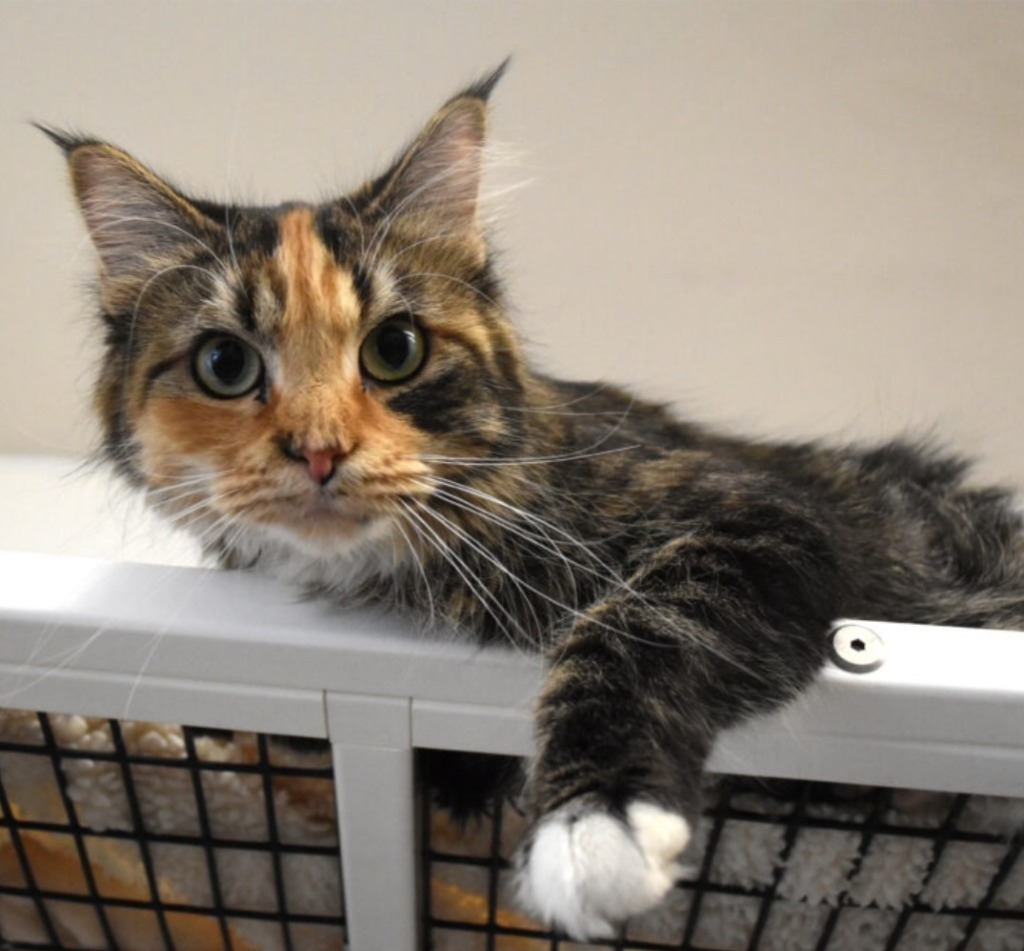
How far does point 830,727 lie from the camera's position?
29.8 inches

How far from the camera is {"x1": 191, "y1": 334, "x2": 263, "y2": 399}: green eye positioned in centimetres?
87

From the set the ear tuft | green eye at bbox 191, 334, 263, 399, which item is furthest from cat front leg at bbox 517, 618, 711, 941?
the ear tuft

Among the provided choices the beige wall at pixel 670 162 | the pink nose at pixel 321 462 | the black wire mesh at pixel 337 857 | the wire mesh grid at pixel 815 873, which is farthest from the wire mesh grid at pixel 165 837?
the beige wall at pixel 670 162

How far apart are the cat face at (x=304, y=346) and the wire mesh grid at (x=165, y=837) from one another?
0.19 meters

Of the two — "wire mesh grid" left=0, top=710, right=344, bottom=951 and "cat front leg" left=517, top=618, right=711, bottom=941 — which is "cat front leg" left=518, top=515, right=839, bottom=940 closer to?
"cat front leg" left=517, top=618, right=711, bottom=941

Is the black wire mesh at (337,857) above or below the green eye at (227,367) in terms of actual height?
below

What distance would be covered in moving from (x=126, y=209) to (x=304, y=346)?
0.25 m

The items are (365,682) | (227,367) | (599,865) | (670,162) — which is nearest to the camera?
(599,865)

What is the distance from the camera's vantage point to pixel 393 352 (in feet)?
2.95

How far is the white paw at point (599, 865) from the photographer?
26.1 inches

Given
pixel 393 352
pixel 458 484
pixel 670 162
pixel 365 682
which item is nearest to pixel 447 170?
pixel 393 352

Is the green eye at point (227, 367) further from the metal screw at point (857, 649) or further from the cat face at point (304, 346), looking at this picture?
the metal screw at point (857, 649)

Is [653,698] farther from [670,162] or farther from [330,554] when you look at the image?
[670,162]

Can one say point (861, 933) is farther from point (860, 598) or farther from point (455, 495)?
point (455, 495)
